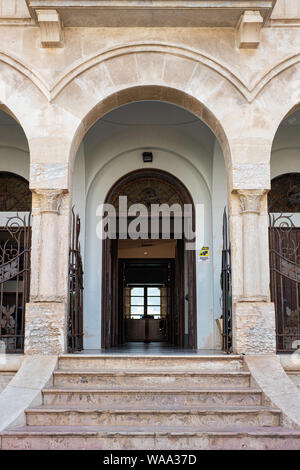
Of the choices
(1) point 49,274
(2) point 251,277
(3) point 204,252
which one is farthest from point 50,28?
(3) point 204,252

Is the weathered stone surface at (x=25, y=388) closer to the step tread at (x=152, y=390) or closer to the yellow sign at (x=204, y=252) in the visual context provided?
the step tread at (x=152, y=390)

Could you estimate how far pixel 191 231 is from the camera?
400 inches

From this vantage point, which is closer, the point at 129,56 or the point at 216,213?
the point at 129,56

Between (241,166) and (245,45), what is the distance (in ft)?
5.50

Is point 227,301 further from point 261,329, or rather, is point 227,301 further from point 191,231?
point 191,231

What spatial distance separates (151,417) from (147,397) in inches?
15.0

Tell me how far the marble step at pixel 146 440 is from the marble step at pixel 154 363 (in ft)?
4.78

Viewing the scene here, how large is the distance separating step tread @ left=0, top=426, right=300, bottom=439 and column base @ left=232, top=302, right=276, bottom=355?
4.60 ft

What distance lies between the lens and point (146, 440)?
4.71 m

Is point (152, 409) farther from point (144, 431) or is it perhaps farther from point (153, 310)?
point (153, 310)

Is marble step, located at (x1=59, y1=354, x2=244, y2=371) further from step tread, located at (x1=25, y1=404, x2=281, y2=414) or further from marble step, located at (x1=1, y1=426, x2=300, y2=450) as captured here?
marble step, located at (x1=1, y1=426, x2=300, y2=450)

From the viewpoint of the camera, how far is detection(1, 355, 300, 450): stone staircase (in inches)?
185

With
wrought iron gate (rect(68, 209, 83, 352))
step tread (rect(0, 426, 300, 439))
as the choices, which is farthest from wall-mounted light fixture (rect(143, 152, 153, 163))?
step tread (rect(0, 426, 300, 439))
